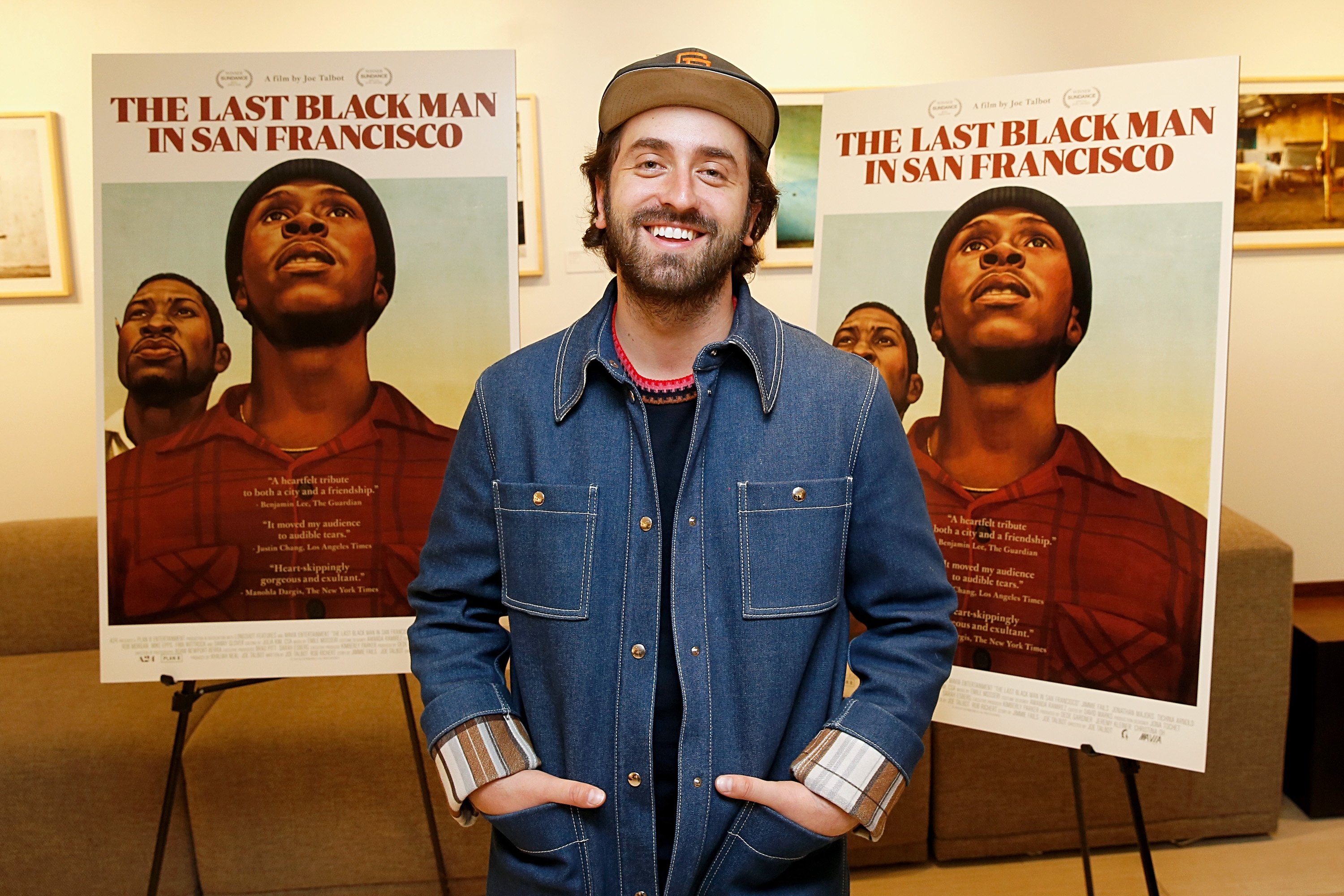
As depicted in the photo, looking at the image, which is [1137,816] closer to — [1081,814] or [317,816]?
[1081,814]

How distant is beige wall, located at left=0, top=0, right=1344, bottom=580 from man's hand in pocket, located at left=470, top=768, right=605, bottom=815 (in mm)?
2665

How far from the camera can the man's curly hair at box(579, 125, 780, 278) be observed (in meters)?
1.42

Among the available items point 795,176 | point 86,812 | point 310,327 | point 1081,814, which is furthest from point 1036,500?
point 86,812

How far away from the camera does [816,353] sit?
1.39 m

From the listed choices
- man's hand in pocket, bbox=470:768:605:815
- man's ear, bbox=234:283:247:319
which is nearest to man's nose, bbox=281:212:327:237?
man's ear, bbox=234:283:247:319

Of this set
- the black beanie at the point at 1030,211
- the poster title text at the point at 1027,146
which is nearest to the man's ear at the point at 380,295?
the poster title text at the point at 1027,146

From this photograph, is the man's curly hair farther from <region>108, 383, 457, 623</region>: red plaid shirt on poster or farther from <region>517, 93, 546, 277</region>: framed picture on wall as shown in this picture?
<region>517, 93, 546, 277</region>: framed picture on wall

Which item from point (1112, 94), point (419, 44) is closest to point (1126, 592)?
point (1112, 94)

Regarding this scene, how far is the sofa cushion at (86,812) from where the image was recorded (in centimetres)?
251

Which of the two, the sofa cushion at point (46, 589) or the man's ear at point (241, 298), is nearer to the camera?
the man's ear at point (241, 298)

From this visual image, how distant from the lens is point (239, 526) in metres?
2.00

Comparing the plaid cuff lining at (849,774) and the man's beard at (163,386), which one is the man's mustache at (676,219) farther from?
the man's beard at (163,386)

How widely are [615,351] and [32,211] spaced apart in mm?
3239

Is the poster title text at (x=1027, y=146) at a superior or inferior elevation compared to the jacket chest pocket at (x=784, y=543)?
superior
